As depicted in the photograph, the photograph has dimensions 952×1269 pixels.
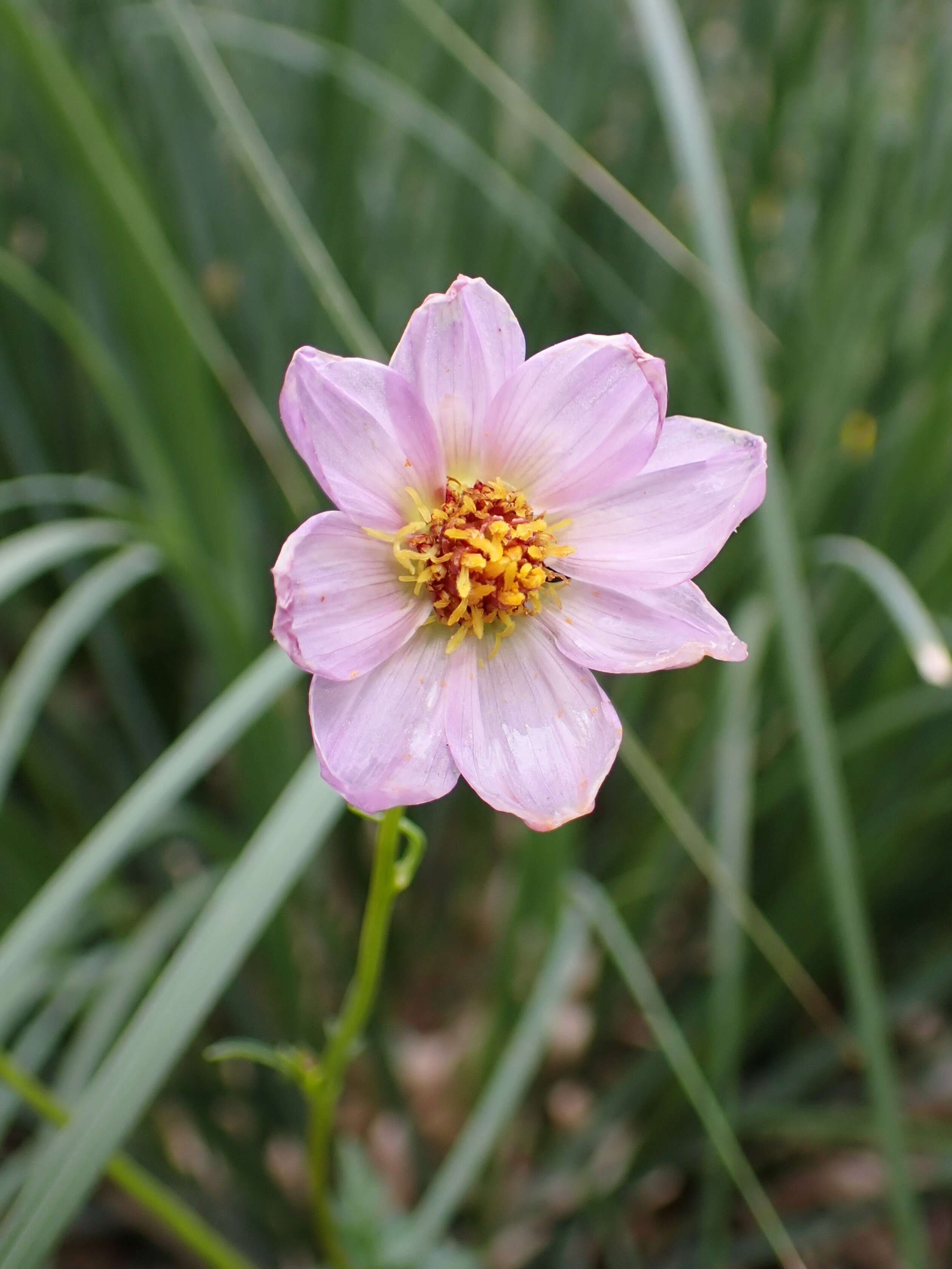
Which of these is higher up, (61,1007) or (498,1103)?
(61,1007)

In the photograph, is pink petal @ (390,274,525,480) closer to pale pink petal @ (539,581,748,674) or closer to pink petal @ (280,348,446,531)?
pink petal @ (280,348,446,531)

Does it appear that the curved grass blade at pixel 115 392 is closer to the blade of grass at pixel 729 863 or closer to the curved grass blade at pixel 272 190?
the curved grass blade at pixel 272 190

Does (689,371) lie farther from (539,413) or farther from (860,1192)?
(860,1192)

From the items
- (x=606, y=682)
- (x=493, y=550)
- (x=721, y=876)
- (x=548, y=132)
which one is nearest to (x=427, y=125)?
(x=548, y=132)

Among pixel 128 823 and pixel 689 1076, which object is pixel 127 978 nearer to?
pixel 128 823

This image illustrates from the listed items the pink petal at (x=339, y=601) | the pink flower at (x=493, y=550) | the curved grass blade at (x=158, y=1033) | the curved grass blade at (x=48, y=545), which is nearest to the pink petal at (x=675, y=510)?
the pink flower at (x=493, y=550)

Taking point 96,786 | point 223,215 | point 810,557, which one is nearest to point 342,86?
point 223,215
